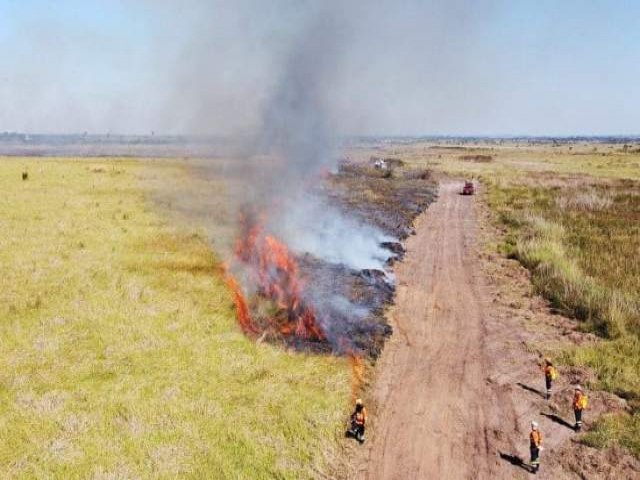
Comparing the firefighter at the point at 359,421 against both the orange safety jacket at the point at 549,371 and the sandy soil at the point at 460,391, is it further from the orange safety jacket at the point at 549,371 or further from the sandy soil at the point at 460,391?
the orange safety jacket at the point at 549,371

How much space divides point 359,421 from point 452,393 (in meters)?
5.25

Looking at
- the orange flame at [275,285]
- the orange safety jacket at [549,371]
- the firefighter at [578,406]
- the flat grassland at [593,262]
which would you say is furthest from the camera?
the orange flame at [275,285]

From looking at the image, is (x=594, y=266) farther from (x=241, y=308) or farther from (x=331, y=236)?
(x=241, y=308)

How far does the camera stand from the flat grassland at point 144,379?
1457 centimetres

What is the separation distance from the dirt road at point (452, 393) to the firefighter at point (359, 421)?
0.44 meters

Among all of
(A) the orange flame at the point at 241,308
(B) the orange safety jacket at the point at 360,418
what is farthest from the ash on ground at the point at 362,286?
(B) the orange safety jacket at the point at 360,418

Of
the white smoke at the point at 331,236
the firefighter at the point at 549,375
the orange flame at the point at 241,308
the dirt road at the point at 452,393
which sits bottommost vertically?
the dirt road at the point at 452,393

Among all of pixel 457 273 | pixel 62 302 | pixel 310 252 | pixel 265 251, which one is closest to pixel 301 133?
pixel 310 252

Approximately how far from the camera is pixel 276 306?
83.0 feet

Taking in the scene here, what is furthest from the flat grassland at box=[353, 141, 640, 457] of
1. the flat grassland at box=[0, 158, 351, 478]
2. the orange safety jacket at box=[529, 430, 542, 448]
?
the flat grassland at box=[0, 158, 351, 478]

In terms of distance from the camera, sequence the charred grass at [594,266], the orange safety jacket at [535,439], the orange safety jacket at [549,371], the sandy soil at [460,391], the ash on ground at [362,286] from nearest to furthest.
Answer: the orange safety jacket at [535,439]
the sandy soil at [460,391]
the orange safety jacket at [549,371]
the charred grass at [594,266]
the ash on ground at [362,286]

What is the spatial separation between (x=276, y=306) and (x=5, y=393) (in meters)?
12.1

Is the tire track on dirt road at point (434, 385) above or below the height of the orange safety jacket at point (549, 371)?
below

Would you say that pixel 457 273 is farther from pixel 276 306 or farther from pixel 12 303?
pixel 12 303
